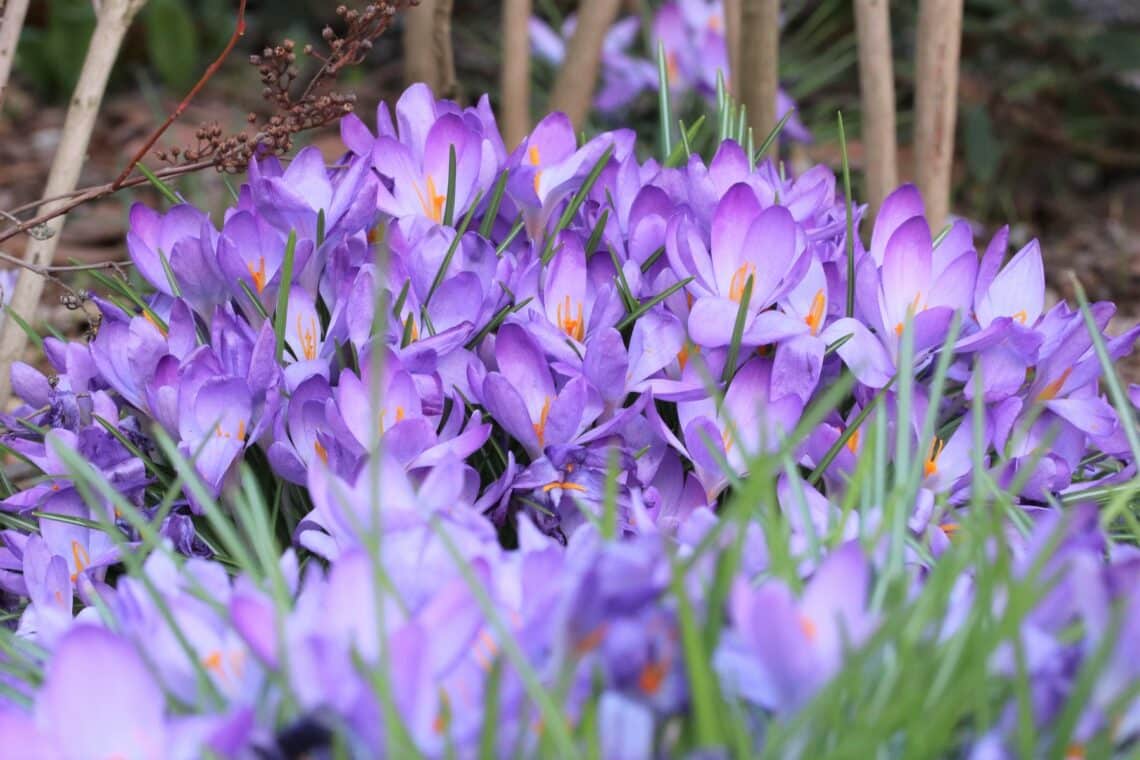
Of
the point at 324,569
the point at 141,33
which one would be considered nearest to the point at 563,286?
the point at 324,569

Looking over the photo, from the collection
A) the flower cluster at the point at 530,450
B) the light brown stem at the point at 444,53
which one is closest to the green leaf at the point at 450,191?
the flower cluster at the point at 530,450

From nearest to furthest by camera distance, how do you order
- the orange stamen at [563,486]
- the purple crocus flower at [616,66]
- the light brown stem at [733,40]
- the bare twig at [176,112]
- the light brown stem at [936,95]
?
the orange stamen at [563,486], the bare twig at [176,112], the light brown stem at [936,95], the light brown stem at [733,40], the purple crocus flower at [616,66]

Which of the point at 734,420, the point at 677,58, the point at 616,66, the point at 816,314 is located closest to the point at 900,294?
the point at 816,314

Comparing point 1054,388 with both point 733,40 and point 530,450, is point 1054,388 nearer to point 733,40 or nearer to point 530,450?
point 530,450

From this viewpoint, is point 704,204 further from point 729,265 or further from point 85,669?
point 85,669

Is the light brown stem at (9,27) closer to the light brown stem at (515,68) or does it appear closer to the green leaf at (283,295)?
the green leaf at (283,295)

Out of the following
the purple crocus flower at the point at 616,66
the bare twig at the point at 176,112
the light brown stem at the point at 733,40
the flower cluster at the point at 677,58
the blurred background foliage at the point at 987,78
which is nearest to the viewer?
the bare twig at the point at 176,112
